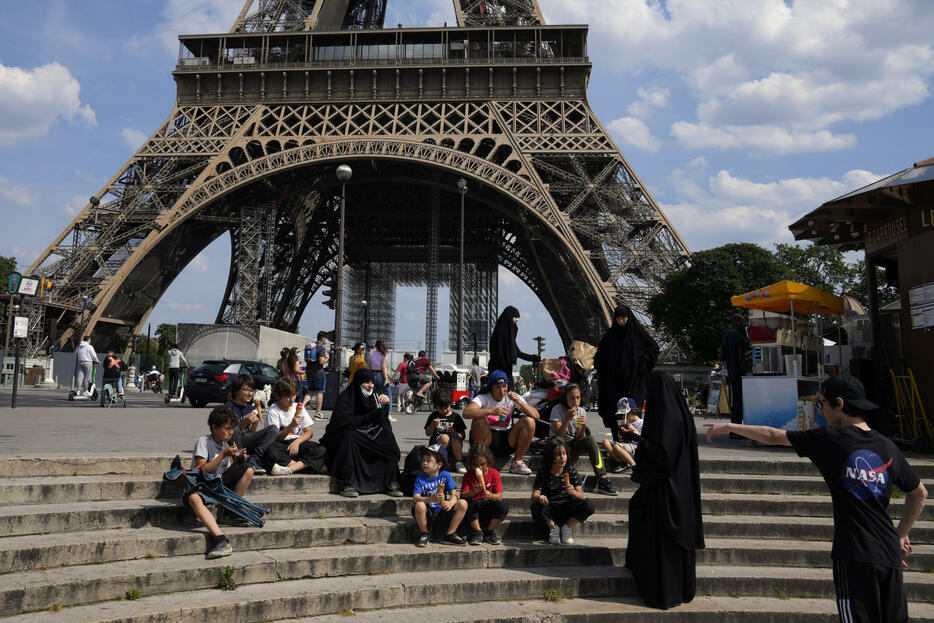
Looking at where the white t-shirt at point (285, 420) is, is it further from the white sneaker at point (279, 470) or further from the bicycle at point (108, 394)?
the bicycle at point (108, 394)

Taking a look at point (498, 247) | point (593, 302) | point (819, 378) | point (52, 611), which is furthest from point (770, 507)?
point (498, 247)

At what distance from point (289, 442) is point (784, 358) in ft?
26.3

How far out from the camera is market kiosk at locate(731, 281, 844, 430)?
980 centimetres

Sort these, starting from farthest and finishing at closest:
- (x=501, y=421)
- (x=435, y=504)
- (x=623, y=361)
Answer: (x=623, y=361) → (x=501, y=421) → (x=435, y=504)

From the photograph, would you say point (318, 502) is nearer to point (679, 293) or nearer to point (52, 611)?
point (52, 611)

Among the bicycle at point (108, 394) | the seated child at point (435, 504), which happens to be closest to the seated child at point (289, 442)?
the seated child at point (435, 504)

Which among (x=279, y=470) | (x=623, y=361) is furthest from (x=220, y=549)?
(x=623, y=361)

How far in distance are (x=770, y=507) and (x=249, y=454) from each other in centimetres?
504

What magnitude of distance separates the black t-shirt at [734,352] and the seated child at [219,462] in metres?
6.92

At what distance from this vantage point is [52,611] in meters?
A: 4.16

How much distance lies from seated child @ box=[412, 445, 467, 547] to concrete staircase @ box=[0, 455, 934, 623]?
153 mm

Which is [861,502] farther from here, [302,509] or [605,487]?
[302,509]

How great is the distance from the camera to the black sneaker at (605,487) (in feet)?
22.1

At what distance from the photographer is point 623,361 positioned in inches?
298
